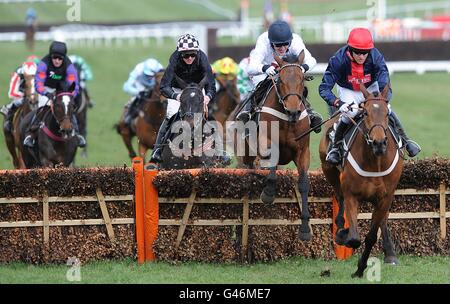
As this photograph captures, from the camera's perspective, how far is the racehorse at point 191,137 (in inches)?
451

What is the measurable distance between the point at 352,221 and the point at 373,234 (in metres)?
0.27

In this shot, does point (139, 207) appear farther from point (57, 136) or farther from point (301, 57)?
point (57, 136)

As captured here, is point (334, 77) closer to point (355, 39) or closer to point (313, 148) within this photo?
point (355, 39)

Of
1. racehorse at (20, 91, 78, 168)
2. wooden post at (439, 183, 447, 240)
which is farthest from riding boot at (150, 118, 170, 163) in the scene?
wooden post at (439, 183, 447, 240)

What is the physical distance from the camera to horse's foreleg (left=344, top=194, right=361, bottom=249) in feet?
30.7

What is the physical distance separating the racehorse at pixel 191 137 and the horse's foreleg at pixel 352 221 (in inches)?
98.8

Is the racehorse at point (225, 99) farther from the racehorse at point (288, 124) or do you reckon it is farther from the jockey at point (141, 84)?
the racehorse at point (288, 124)

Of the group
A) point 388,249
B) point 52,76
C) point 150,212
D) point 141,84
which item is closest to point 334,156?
point 388,249

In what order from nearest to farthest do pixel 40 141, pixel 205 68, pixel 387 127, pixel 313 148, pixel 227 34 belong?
pixel 387 127 → pixel 205 68 → pixel 40 141 → pixel 313 148 → pixel 227 34

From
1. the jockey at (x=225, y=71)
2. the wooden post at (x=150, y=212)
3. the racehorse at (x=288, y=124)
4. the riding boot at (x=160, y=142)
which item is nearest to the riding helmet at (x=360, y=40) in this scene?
the racehorse at (x=288, y=124)

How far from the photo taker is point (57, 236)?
10.3 metres
